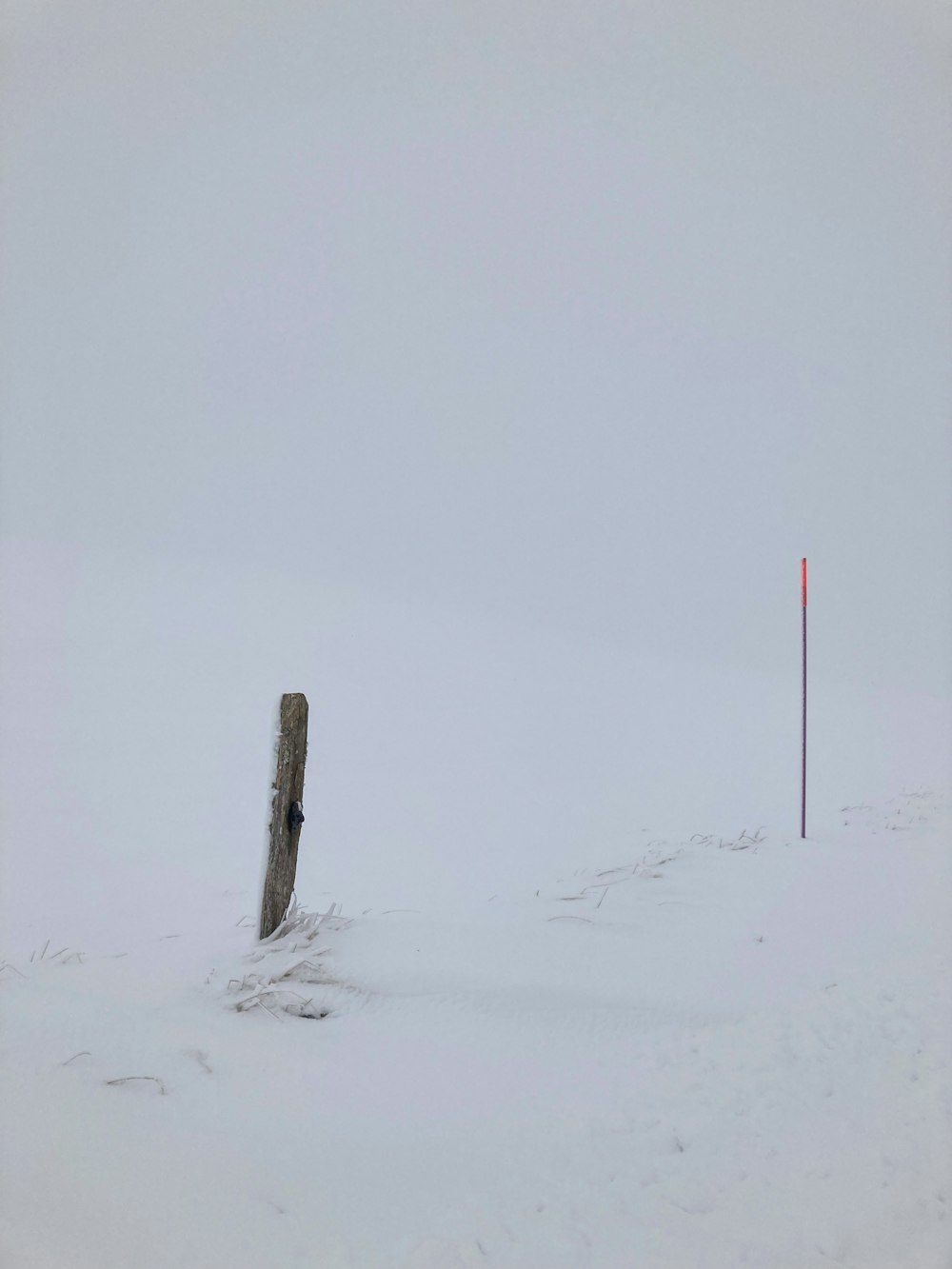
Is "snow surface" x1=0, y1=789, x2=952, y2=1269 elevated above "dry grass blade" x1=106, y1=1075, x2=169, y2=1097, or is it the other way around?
"dry grass blade" x1=106, y1=1075, x2=169, y2=1097

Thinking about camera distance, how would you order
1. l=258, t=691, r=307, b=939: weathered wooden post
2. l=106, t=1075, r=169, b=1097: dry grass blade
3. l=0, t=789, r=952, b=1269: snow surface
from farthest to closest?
l=258, t=691, r=307, b=939: weathered wooden post
l=106, t=1075, r=169, b=1097: dry grass blade
l=0, t=789, r=952, b=1269: snow surface

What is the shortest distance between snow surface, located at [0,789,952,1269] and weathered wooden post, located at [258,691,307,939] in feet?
0.78

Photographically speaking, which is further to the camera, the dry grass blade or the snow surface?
the dry grass blade

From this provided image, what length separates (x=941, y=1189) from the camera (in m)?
2.79

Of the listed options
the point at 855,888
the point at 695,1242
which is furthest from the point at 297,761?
the point at 855,888

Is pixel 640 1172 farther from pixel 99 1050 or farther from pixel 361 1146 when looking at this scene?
pixel 99 1050

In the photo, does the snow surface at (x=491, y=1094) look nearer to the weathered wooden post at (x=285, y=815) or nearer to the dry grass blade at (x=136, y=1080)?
the dry grass blade at (x=136, y=1080)

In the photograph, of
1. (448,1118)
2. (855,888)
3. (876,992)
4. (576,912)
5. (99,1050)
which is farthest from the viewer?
(855,888)

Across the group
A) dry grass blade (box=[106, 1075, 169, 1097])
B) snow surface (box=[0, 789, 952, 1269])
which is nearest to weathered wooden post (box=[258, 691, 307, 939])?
snow surface (box=[0, 789, 952, 1269])

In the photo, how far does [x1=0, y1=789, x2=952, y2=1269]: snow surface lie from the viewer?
2.53 metres

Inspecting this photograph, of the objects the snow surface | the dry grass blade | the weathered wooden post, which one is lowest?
the snow surface

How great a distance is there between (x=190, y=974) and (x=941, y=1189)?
3.72 metres

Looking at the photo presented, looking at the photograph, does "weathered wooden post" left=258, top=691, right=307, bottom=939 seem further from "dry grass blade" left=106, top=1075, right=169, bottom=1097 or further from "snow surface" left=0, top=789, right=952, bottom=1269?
"dry grass blade" left=106, top=1075, right=169, bottom=1097

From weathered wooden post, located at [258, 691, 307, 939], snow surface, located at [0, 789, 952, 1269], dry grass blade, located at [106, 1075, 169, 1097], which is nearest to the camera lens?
snow surface, located at [0, 789, 952, 1269]
